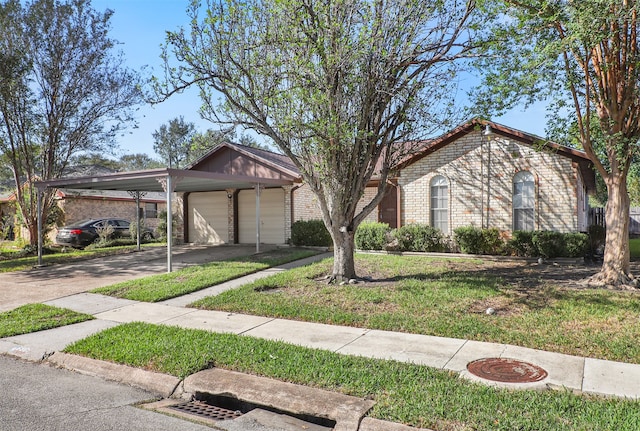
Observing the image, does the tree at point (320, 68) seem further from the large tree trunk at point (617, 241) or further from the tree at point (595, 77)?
Result: the large tree trunk at point (617, 241)

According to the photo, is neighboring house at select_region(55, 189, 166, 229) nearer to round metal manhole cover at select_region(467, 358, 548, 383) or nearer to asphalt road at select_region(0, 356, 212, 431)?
asphalt road at select_region(0, 356, 212, 431)

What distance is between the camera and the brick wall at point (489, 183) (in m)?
13.1

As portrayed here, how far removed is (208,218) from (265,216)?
133 inches

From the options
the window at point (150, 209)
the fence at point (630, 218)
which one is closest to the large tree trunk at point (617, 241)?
the fence at point (630, 218)

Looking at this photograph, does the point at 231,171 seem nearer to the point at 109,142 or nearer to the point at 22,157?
the point at 109,142

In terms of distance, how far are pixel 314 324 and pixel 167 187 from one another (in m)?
6.97

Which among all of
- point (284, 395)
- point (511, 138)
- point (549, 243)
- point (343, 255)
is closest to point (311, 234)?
point (343, 255)

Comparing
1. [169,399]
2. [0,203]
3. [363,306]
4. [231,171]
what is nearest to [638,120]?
[363,306]

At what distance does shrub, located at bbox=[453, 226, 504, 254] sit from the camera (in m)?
13.4

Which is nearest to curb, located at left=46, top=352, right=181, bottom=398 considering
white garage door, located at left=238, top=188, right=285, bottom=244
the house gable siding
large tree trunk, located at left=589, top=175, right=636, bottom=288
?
large tree trunk, located at left=589, top=175, right=636, bottom=288

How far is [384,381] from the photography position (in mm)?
4477

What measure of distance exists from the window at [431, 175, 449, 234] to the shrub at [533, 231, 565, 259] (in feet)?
9.92

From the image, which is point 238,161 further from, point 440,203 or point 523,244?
point 523,244

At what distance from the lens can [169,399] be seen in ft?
15.2
